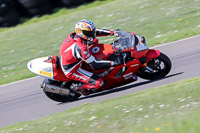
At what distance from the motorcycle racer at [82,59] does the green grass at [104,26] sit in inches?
120

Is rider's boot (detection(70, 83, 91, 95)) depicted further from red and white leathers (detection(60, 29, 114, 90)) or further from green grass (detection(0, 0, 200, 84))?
green grass (detection(0, 0, 200, 84))

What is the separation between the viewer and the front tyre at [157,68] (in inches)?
279

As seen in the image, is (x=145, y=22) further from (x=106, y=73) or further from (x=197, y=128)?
(x=197, y=128)

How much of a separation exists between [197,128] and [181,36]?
6.84m

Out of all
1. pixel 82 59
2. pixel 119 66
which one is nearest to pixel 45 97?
pixel 82 59

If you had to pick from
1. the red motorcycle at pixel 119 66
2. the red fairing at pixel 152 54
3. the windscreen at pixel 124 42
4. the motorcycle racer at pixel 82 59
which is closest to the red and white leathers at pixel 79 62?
the motorcycle racer at pixel 82 59

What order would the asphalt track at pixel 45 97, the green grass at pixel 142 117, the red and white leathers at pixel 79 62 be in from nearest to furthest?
the green grass at pixel 142 117, the red and white leathers at pixel 79 62, the asphalt track at pixel 45 97

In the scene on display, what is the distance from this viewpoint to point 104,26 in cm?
1397

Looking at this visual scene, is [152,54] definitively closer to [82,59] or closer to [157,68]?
[157,68]

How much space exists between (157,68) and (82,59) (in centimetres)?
167

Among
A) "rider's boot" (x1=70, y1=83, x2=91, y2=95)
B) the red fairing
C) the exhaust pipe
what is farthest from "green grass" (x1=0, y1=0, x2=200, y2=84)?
the red fairing

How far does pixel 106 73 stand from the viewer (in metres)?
7.26

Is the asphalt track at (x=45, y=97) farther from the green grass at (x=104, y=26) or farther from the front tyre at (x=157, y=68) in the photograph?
the green grass at (x=104, y=26)

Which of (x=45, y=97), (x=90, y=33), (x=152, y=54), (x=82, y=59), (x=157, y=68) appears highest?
(x=90, y=33)
